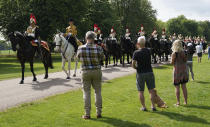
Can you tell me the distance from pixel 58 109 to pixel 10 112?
54.5 inches

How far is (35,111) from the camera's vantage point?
7363mm

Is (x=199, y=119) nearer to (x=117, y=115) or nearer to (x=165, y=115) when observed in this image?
(x=165, y=115)

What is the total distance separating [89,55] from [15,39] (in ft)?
23.8

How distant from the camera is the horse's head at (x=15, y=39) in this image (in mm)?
12178

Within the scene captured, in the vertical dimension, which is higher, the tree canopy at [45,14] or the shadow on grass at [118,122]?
the tree canopy at [45,14]

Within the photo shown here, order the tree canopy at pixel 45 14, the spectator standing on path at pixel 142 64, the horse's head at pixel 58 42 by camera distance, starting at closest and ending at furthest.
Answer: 1. the spectator standing on path at pixel 142 64
2. the horse's head at pixel 58 42
3. the tree canopy at pixel 45 14

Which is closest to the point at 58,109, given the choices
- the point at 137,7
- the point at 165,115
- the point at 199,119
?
the point at 165,115

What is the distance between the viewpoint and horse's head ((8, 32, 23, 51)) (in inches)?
479

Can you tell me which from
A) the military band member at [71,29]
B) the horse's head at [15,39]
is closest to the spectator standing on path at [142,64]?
the horse's head at [15,39]

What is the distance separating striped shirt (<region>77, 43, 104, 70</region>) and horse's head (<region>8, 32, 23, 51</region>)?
7000 millimetres

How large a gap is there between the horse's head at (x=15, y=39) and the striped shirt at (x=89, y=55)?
7000mm

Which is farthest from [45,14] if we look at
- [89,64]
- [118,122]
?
[118,122]

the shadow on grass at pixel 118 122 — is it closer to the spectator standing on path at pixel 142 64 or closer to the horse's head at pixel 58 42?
the spectator standing on path at pixel 142 64

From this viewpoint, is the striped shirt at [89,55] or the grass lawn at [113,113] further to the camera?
the striped shirt at [89,55]
